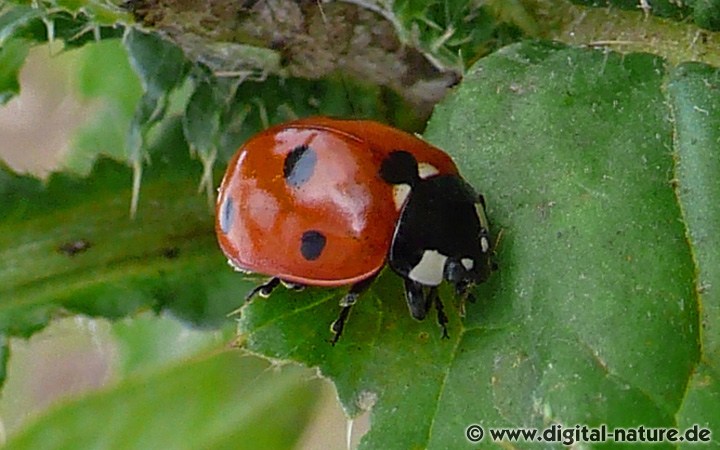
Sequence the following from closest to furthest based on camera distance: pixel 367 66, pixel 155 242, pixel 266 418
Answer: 1. pixel 367 66
2. pixel 155 242
3. pixel 266 418

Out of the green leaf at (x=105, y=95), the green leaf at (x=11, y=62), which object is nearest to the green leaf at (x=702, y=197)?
the green leaf at (x=11, y=62)

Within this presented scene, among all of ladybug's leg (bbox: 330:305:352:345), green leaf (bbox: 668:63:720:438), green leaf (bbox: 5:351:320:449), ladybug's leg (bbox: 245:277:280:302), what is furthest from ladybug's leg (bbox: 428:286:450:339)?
green leaf (bbox: 5:351:320:449)

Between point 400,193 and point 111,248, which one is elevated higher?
point 400,193

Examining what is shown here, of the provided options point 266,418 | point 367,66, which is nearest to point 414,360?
point 367,66

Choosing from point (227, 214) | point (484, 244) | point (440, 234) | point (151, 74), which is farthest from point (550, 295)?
point (151, 74)

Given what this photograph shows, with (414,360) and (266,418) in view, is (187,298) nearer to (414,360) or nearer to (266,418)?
(414,360)

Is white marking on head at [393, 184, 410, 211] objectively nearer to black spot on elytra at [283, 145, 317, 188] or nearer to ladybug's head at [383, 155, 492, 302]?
ladybug's head at [383, 155, 492, 302]

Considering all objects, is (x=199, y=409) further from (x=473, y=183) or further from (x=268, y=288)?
(x=473, y=183)
